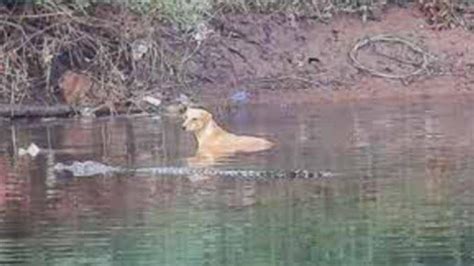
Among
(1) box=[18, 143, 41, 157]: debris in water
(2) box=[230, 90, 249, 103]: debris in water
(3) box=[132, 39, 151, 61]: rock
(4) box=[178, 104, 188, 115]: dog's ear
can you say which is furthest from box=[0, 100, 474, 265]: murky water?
(2) box=[230, 90, 249, 103]: debris in water

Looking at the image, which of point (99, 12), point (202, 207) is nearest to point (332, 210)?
point (202, 207)

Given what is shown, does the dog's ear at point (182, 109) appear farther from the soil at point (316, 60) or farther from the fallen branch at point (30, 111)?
the fallen branch at point (30, 111)

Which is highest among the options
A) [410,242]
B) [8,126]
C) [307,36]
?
[307,36]

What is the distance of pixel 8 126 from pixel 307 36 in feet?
19.3

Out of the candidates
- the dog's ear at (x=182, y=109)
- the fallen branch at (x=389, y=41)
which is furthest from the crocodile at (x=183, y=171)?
the fallen branch at (x=389, y=41)

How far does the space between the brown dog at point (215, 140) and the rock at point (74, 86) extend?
4.08 meters

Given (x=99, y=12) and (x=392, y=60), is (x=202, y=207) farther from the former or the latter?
(x=392, y=60)

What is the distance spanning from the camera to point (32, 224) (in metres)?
9.71

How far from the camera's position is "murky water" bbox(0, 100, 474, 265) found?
28.3 ft

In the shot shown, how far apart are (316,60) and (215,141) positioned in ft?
23.7

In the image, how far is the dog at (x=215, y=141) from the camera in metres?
12.9

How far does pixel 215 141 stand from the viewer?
43.1ft

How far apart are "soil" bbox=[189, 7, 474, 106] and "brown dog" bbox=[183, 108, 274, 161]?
15.9 feet

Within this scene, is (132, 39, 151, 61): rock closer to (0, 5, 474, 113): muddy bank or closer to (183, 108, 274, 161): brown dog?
(0, 5, 474, 113): muddy bank
